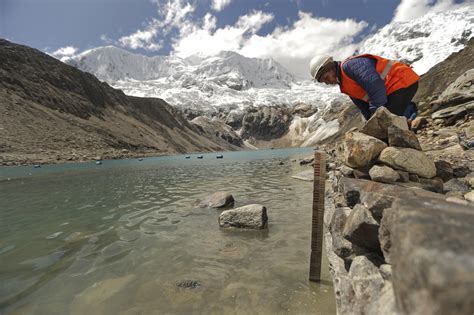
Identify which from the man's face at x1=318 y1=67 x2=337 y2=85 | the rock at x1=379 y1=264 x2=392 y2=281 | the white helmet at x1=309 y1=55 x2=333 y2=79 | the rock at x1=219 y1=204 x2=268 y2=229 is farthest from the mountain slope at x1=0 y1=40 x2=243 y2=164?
the rock at x1=379 y1=264 x2=392 y2=281

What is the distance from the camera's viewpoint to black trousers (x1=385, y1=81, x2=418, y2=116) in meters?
5.85

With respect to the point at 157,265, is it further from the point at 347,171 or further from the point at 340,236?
the point at 347,171

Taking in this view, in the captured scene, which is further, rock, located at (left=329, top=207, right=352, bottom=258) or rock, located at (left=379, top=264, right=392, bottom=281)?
rock, located at (left=329, top=207, right=352, bottom=258)

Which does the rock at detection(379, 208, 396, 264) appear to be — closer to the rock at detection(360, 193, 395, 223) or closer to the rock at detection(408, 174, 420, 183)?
the rock at detection(360, 193, 395, 223)

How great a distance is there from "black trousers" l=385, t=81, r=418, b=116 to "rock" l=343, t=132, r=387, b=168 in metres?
1.47

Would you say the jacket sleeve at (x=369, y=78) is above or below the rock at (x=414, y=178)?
above

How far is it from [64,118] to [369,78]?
103342 mm

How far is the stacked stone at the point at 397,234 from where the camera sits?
1611 millimetres

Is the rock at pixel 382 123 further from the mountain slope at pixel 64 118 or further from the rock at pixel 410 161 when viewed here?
the mountain slope at pixel 64 118

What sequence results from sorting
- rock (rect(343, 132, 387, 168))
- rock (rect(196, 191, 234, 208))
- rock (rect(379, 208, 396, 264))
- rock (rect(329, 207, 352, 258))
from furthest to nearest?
1. rock (rect(196, 191, 234, 208))
2. rock (rect(343, 132, 387, 168))
3. rock (rect(329, 207, 352, 258))
4. rock (rect(379, 208, 396, 264))

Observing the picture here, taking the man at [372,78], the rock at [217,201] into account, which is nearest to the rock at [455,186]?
the man at [372,78]

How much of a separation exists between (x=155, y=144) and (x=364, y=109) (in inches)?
4764

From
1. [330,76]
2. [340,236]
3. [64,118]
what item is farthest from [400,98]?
[64,118]

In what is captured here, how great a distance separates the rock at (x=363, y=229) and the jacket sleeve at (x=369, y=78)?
2948 millimetres
